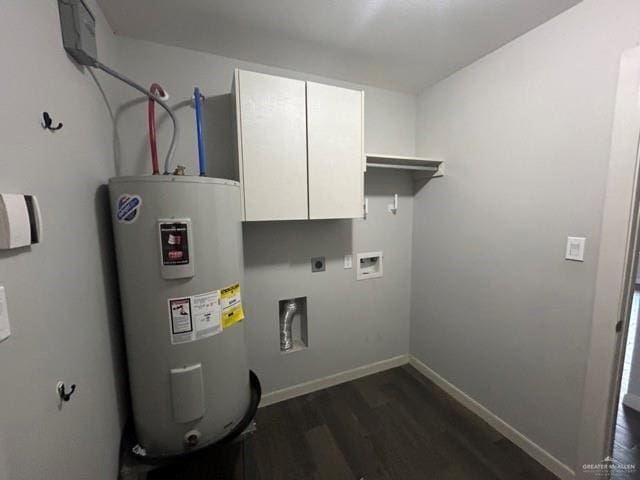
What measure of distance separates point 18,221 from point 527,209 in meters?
2.04

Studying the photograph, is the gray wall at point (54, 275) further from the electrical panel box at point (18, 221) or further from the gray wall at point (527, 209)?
the gray wall at point (527, 209)

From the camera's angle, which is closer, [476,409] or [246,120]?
[246,120]

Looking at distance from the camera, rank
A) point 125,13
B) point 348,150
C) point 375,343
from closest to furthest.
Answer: point 125,13 → point 348,150 → point 375,343

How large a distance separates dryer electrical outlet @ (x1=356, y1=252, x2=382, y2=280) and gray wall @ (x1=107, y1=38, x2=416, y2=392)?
51 mm

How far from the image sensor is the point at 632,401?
183cm

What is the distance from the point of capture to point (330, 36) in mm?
1438

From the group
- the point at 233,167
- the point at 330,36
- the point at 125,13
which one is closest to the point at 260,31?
the point at 330,36

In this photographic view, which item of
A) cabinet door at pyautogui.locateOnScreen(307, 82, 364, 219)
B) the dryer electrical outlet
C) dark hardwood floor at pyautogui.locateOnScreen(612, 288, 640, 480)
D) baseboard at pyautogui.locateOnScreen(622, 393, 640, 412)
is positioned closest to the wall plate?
the dryer electrical outlet

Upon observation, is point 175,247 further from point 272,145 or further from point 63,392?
point 272,145

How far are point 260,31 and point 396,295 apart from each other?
6.95 ft

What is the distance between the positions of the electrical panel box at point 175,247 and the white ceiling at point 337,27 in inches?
41.7

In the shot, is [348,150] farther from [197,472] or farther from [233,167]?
[197,472]

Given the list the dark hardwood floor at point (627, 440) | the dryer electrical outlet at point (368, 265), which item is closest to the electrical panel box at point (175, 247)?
the dryer electrical outlet at point (368, 265)

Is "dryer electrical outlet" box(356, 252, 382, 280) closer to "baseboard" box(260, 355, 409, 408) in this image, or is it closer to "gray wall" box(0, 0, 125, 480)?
"baseboard" box(260, 355, 409, 408)
